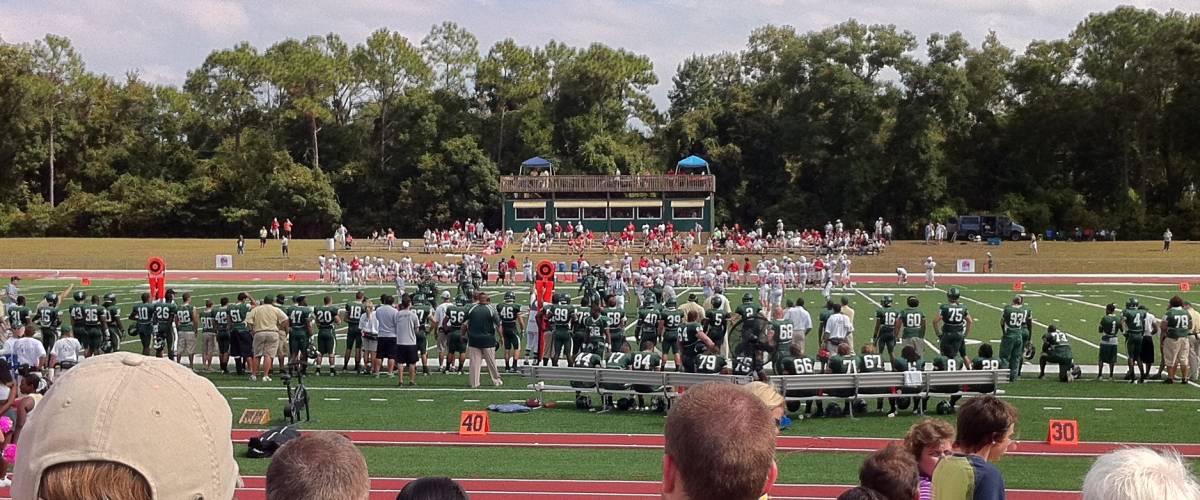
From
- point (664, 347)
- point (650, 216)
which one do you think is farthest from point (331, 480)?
point (650, 216)

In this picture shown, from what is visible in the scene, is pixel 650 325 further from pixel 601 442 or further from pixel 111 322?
pixel 111 322

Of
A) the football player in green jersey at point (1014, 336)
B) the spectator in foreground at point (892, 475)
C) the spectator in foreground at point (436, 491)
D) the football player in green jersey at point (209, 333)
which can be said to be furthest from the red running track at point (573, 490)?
the football player in green jersey at point (209, 333)

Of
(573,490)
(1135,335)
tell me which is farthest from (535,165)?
(573,490)

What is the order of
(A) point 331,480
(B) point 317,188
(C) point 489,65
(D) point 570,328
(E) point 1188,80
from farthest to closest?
1. (C) point 489,65
2. (B) point 317,188
3. (E) point 1188,80
4. (D) point 570,328
5. (A) point 331,480

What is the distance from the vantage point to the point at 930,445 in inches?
212

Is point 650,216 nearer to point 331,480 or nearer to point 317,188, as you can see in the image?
point 317,188

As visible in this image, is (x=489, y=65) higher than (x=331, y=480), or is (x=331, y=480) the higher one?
(x=489, y=65)

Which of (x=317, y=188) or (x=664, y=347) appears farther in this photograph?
(x=317, y=188)

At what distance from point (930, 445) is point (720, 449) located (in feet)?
10.8

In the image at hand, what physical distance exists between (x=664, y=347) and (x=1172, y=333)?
306 inches

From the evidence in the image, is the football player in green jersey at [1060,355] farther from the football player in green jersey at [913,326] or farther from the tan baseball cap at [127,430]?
the tan baseball cap at [127,430]

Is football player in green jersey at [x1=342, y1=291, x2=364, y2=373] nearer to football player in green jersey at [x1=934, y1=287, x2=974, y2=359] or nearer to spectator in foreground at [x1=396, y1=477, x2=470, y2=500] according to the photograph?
football player in green jersey at [x1=934, y1=287, x2=974, y2=359]

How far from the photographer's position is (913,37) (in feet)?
233

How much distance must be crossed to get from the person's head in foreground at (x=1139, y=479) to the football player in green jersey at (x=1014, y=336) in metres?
15.3
